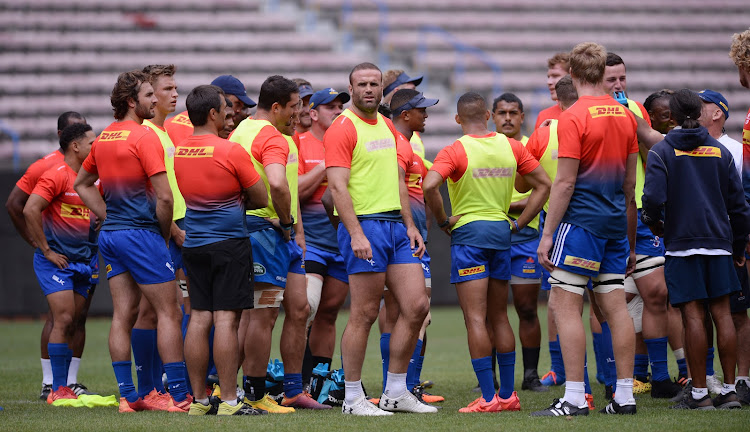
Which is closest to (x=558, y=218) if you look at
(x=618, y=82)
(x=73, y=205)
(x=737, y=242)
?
(x=737, y=242)

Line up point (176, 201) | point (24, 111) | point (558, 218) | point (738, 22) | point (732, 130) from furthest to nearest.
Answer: point (738, 22) → point (732, 130) → point (24, 111) → point (176, 201) → point (558, 218)

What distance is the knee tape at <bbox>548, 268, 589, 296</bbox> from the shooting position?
6.09 metres

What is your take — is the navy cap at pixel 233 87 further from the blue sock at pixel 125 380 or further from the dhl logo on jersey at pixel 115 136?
the blue sock at pixel 125 380

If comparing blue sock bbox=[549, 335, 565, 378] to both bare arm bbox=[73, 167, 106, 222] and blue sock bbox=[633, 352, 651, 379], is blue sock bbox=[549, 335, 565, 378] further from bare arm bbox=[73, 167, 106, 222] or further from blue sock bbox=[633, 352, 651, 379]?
bare arm bbox=[73, 167, 106, 222]

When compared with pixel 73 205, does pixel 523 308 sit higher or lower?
lower

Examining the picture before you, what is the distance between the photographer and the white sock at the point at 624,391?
605 centimetres

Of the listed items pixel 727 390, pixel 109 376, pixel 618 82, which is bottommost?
pixel 109 376

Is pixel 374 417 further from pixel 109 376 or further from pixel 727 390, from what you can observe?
pixel 109 376

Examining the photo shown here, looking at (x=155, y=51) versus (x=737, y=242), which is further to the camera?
(x=155, y=51)

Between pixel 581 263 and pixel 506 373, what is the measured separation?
1.10 metres

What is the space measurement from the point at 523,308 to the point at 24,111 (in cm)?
1337

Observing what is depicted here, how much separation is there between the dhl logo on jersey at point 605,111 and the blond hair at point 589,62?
0.20 metres

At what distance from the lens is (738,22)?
23.1m

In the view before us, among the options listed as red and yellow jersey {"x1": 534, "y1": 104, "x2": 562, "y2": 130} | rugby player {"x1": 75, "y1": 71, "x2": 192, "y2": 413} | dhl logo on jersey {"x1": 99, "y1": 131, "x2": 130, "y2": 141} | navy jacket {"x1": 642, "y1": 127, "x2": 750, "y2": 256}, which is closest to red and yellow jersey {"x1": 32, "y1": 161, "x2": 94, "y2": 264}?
rugby player {"x1": 75, "y1": 71, "x2": 192, "y2": 413}
